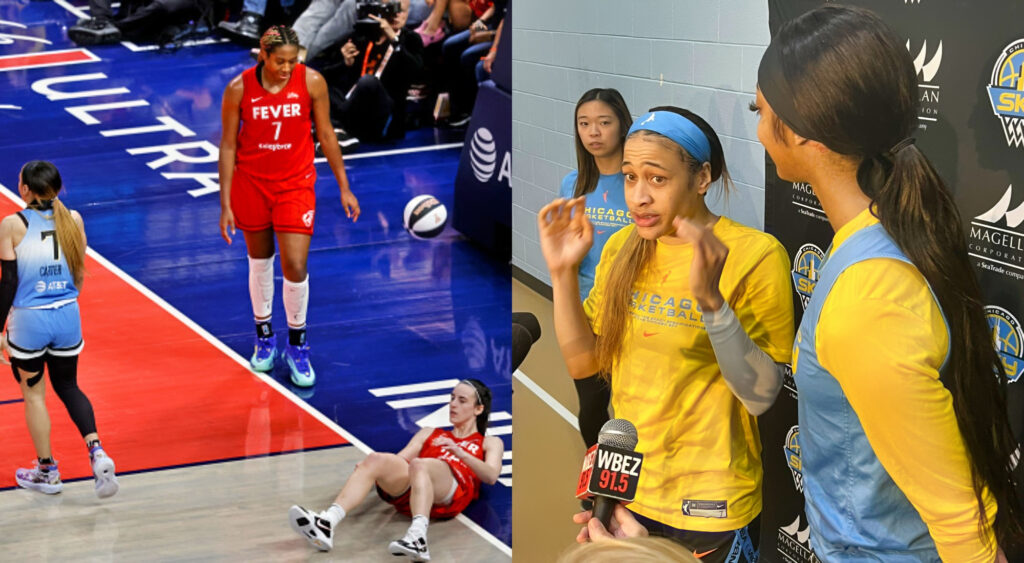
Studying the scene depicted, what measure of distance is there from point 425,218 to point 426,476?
371 cm

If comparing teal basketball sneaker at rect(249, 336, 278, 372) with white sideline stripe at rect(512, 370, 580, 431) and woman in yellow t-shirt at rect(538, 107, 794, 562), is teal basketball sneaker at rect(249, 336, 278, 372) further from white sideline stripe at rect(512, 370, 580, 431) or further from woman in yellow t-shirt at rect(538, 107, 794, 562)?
woman in yellow t-shirt at rect(538, 107, 794, 562)

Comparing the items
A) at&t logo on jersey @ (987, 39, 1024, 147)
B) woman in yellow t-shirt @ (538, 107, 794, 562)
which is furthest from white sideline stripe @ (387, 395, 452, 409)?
at&t logo on jersey @ (987, 39, 1024, 147)

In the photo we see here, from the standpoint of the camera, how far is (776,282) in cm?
236

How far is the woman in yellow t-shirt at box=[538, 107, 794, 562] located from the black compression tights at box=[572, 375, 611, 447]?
0.13ft

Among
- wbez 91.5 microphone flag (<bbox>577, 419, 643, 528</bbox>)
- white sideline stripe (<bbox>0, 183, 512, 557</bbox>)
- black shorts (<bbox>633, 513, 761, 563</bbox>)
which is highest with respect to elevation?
wbez 91.5 microphone flag (<bbox>577, 419, 643, 528</bbox>)

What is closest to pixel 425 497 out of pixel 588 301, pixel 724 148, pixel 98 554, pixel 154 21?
pixel 98 554

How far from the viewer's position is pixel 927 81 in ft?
6.42

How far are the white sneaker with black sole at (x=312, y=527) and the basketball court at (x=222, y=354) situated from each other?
0.10 m

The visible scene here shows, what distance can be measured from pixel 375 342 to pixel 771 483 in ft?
17.1

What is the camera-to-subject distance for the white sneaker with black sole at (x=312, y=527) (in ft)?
16.8

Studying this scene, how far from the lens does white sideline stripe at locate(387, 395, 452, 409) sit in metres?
6.66

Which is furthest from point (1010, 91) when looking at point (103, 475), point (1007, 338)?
point (103, 475)

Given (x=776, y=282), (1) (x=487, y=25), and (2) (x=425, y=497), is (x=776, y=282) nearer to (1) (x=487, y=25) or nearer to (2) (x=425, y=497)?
(2) (x=425, y=497)

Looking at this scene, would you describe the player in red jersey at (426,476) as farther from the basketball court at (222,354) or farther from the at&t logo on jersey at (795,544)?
the at&t logo on jersey at (795,544)
